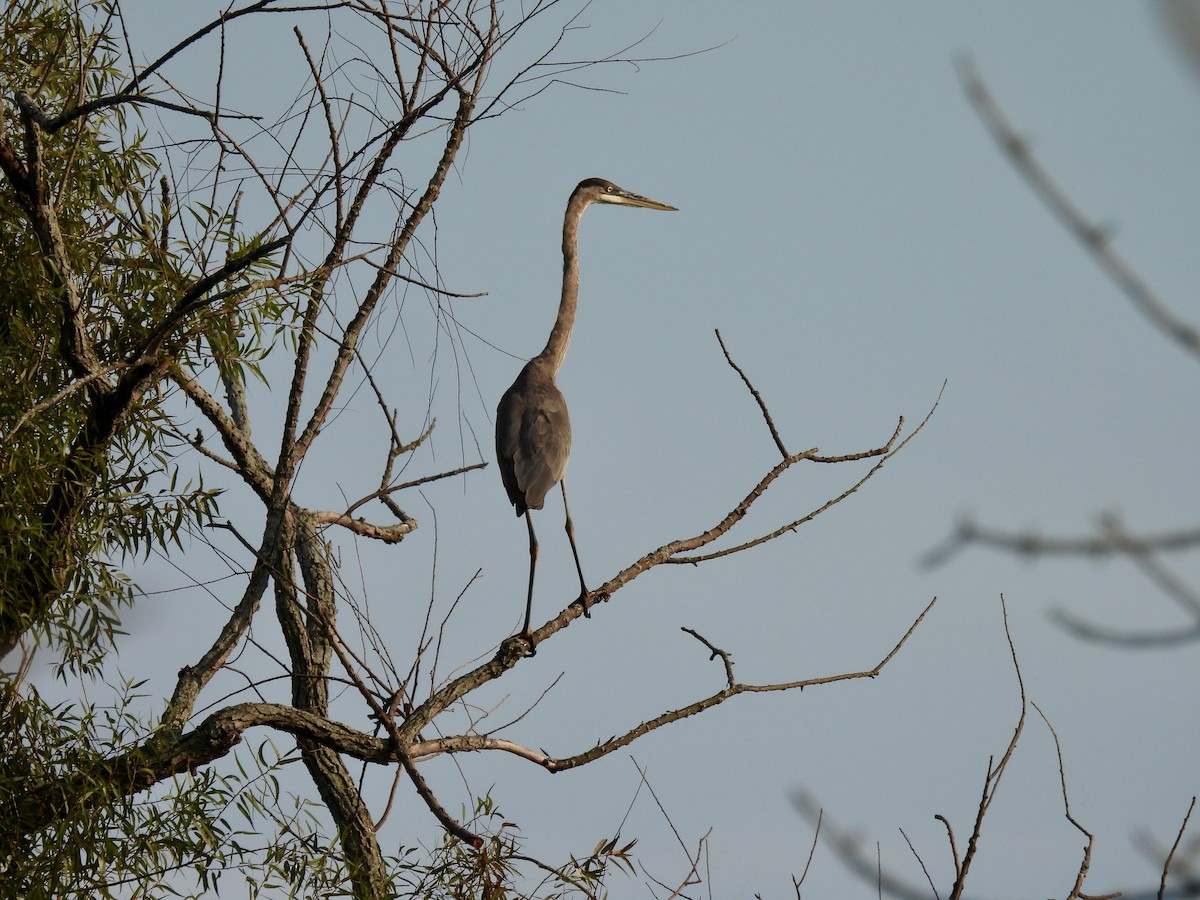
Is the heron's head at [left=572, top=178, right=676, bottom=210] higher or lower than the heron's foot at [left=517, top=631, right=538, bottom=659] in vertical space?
higher

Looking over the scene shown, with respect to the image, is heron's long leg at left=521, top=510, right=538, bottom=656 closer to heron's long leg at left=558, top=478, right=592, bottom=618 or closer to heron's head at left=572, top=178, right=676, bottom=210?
heron's long leg at left=558, top=478, right=592, bottom=618

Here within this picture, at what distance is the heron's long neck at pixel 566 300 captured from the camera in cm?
612

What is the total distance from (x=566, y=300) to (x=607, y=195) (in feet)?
2.61

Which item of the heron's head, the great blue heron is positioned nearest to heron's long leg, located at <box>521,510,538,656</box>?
the great blue heron

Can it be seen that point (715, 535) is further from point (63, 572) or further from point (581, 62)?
point (63, 572)

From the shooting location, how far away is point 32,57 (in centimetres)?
490

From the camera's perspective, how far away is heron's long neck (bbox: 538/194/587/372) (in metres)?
6.12

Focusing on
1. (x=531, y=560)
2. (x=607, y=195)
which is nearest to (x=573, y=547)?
(x=531, y=560)

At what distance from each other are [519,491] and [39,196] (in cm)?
219

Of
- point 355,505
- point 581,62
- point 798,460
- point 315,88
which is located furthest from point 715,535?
point 315,88

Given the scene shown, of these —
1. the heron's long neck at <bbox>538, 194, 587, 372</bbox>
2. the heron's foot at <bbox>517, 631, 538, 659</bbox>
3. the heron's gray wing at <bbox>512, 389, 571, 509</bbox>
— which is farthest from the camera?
the heron's long neck at <bbox>538, 194, 587, 372</bbox>

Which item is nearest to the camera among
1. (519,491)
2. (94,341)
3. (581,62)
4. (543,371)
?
(581,62)

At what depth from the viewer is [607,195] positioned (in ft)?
22.0

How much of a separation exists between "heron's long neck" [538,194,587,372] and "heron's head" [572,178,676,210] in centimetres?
16
